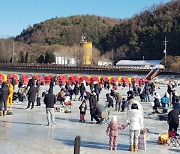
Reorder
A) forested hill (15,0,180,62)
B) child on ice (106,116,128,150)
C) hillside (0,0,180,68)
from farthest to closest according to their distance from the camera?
forested hill (15,0,180,62) < hillside (0,0,180,68) < child on ice (106,116,128,150)

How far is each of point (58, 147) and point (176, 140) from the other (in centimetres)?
382

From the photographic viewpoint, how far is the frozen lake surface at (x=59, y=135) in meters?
11.8

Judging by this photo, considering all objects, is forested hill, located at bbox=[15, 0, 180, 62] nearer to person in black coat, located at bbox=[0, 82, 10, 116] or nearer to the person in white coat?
person in black coat, located at bbox=[0, 82, 10, 116]

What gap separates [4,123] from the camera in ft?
53.8

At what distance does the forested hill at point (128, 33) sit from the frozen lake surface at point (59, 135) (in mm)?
89088

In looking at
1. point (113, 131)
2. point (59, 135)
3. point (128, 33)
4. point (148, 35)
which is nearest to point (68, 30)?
point (128, 33)

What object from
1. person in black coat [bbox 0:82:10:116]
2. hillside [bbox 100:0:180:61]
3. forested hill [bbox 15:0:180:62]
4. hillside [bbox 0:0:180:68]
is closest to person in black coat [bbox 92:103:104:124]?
person in black coat [bbox 0:82:10:116]

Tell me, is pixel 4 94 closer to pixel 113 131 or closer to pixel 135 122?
pixel 113 131

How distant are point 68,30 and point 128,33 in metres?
35.9

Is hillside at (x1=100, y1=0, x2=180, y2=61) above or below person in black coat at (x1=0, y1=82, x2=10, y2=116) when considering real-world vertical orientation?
above

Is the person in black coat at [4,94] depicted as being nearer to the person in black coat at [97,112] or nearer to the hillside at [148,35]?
the person in black coat at [97,112]

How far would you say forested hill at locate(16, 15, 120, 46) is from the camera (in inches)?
5906

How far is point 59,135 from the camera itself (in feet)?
46.4

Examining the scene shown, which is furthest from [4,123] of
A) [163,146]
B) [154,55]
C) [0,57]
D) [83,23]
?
[83,23]
